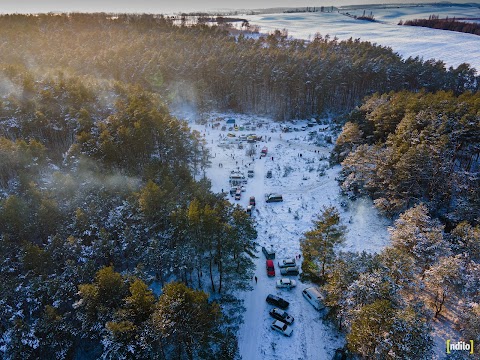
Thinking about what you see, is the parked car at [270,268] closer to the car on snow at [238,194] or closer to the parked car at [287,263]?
the parked car at [287,263]

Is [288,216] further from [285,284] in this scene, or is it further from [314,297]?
[314,297]

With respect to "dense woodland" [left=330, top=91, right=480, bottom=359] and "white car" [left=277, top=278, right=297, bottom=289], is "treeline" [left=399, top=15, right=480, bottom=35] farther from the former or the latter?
"white car" [left=277, top=278, right=297, bottom=289]

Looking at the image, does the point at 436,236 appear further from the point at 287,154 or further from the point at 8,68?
the point at 8,68

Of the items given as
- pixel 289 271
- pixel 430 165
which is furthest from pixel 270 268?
pixel 430 165

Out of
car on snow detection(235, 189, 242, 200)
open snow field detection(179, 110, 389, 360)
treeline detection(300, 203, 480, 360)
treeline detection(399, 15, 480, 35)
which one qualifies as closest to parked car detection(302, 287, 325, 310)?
open snow field detection(179, 110, 389, 360)

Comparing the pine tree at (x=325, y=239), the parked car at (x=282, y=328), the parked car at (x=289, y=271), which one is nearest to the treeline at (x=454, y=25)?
the pine tree at (x=325, y=239)
